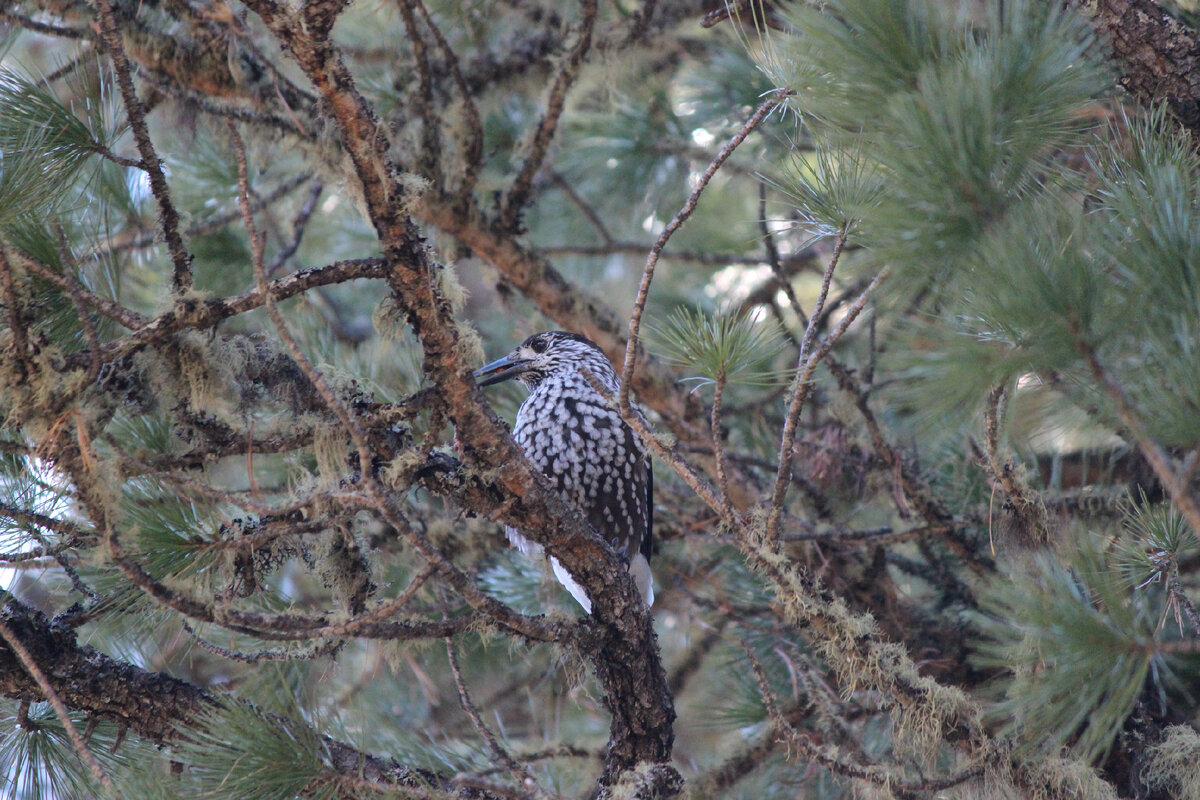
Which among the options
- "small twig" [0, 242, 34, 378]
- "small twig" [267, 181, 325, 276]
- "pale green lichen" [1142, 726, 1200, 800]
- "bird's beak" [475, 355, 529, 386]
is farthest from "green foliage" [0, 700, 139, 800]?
"pale green lichen" [1142, 726, 1200, 800]

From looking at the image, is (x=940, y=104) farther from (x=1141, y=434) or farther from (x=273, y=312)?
(x=273, y=312)

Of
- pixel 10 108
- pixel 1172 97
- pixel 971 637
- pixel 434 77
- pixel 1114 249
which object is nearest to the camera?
pixel 1114 249

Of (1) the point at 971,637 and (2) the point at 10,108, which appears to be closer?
(2) the point at 10,108

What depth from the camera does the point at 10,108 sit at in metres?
1.78

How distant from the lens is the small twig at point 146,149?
5.45 feet

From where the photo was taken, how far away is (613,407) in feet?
7.30

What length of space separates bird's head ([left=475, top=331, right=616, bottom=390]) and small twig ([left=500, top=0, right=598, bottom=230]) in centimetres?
45

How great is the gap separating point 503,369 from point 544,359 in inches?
7.1

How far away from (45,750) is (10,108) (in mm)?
1433

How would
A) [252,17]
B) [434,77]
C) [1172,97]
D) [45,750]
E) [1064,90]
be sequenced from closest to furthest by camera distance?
[1064,90] → [1172,97] → [45,750] → [252,17] → [434,77]

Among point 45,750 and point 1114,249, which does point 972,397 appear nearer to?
point 1114,249

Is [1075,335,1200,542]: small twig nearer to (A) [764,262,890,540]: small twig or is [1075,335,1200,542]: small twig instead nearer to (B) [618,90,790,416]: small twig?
(A) [764,262,890,540]: small twig

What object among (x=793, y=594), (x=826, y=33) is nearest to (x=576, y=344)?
(x=793, y=594)

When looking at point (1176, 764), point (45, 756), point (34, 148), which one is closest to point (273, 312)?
point (34, 148)
